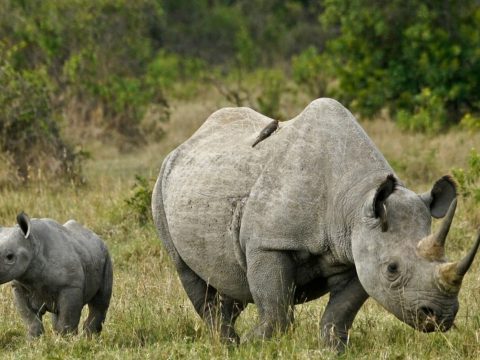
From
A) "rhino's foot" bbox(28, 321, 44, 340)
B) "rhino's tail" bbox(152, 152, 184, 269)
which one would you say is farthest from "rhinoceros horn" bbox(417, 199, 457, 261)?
"rhino's foot" bbox(28, 321, 44, 340)

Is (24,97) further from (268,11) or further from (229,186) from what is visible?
(268,11)

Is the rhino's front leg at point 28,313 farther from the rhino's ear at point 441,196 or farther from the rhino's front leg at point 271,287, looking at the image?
the rhino's ear at point 441,196

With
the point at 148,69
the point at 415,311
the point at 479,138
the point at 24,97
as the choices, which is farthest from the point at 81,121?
the point at 415,311

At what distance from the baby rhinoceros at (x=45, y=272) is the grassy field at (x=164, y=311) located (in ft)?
0.72

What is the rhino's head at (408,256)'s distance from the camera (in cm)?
648

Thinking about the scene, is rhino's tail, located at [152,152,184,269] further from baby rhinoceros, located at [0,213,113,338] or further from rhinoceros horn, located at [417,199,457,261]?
rhinoceros horn, located at [417,199,457,261]

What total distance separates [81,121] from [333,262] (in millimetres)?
14120

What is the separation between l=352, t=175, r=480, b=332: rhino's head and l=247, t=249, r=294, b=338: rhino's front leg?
535 mm

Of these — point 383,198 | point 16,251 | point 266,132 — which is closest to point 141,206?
point 16,251

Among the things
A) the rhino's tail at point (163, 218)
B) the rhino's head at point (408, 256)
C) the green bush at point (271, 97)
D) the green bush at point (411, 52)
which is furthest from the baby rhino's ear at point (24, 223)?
the green bush at point (271, 97)

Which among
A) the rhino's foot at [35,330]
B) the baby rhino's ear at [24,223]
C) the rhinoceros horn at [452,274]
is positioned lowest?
the rhino's foot at [35,330]

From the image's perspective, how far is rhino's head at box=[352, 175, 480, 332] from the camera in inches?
255

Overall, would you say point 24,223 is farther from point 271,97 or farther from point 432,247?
point 271,97

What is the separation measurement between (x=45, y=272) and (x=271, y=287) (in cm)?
155
